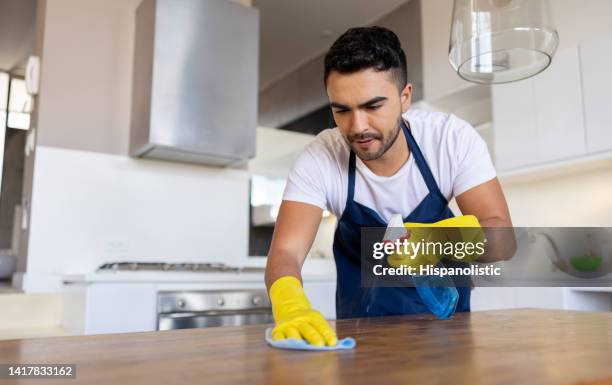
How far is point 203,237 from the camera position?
9.48 feet

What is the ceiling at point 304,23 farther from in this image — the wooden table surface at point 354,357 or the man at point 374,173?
the wooden table surface at point 354,357

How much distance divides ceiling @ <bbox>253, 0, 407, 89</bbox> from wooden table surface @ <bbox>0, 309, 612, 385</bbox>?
9.95ft

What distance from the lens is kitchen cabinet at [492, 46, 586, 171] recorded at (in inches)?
93.7

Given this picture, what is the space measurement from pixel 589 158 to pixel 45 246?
2.46 meters

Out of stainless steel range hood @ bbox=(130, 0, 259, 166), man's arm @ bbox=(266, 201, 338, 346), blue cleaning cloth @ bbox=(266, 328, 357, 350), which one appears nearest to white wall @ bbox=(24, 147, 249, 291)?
stainless steel range hood @ bbox=(130, 0, 259, 166)

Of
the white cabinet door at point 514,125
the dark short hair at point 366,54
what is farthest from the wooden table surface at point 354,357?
the white cabinet door at point 514,125

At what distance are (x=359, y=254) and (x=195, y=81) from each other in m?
1.55

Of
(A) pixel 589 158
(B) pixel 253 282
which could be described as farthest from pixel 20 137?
(A) pixel 589 158

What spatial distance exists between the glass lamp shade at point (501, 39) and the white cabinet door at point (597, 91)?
2.40ft

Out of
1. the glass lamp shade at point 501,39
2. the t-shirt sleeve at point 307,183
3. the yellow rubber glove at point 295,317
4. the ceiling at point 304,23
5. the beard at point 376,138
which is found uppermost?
the ceiling at point 304,23

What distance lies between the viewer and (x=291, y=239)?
3.94 ft

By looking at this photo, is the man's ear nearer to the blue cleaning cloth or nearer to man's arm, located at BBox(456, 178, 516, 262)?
man's arm, located at BBox(456, 178, 516, 262)

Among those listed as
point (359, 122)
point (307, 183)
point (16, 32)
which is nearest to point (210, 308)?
point (307, 183)

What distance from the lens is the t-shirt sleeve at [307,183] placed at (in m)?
1.29
